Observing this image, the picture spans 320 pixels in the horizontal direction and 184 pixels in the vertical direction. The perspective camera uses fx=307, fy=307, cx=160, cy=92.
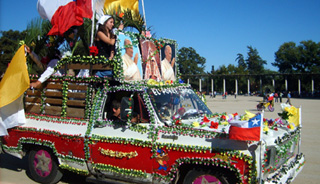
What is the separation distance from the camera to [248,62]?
325 ft

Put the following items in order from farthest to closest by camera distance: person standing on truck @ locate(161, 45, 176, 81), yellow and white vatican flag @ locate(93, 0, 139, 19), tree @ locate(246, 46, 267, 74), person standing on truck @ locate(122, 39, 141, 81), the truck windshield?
tree @ locate(246, 46, 267, 74), yellow and white vatican flag @ locate(93, 0, 139, 19), person standing on truck @ locate(161, 45, 176, 81), person standing on truck @ locate(122, 39, 141, 81), the truck windshield

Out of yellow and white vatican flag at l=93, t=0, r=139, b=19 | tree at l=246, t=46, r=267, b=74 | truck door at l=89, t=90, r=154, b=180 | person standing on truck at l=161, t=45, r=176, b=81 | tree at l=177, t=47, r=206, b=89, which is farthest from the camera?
tree at l=246, t=46, r=267, b=74

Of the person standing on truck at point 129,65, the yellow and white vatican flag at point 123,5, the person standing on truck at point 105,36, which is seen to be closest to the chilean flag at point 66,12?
the person standing on truck at point 105,36

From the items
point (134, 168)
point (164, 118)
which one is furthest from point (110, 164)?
point (164, 118)

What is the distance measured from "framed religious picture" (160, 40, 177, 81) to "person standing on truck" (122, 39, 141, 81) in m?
1.10

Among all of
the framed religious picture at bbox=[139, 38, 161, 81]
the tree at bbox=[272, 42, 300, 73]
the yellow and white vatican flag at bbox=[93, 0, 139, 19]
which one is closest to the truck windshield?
the framed religious picture at bbox=[139, 38, 161, 81]

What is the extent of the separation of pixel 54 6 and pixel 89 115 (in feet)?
12.3

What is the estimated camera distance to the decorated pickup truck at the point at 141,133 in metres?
4.34

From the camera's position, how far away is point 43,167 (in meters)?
6.34

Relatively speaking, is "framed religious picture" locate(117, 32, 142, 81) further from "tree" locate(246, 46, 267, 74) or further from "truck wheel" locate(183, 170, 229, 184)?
"tree" locate(246, 46, 267, 74)

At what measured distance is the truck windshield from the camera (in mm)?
5273

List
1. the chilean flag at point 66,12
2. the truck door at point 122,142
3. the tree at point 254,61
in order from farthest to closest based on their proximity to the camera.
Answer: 1. the tree at point 254,61
2. the chilean flag at point 66,12
3. the truck door at point 122,142

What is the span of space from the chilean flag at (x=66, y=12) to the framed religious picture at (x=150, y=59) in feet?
6.21

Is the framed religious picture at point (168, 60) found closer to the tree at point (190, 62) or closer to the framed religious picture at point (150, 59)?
the framed religious picture at point (150, 59)
